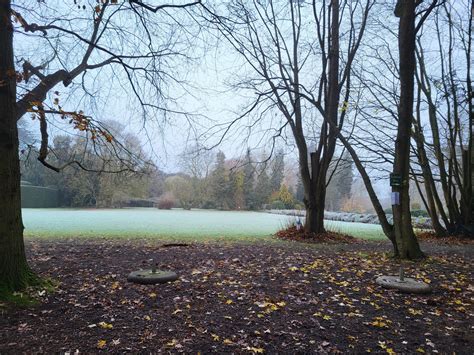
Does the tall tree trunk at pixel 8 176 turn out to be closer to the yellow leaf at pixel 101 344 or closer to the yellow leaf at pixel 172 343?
the yellow leaf at pixel 101 344

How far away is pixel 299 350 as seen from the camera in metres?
2.92

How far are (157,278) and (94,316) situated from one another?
1120mm

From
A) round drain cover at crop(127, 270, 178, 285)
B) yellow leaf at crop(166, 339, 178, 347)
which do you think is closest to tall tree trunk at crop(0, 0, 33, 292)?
round drain cover at crop(127, 270, 178, 285)

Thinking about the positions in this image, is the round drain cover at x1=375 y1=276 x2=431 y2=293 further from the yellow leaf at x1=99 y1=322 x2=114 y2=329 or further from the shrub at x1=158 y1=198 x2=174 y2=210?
the shrub at x1=158 y1=198 x2=174 y2=210

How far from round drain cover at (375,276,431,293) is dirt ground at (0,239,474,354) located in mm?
97

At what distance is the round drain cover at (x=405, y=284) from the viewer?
14.1 feet

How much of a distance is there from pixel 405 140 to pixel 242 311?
4.50 metres

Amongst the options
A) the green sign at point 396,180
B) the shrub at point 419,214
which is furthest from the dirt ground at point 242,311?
the shrub at point 419,214

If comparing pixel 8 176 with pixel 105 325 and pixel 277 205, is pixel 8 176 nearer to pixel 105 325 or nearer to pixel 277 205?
pixel 105 325

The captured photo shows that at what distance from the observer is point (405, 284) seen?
4445 millimetres

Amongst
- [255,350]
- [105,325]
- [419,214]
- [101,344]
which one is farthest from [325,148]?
[419,214]

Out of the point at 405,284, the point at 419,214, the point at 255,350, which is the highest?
the point at 419,214

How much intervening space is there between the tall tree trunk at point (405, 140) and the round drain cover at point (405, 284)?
5.59 ft

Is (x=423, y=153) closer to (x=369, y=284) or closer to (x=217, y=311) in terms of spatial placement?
(x=369, y=284)
